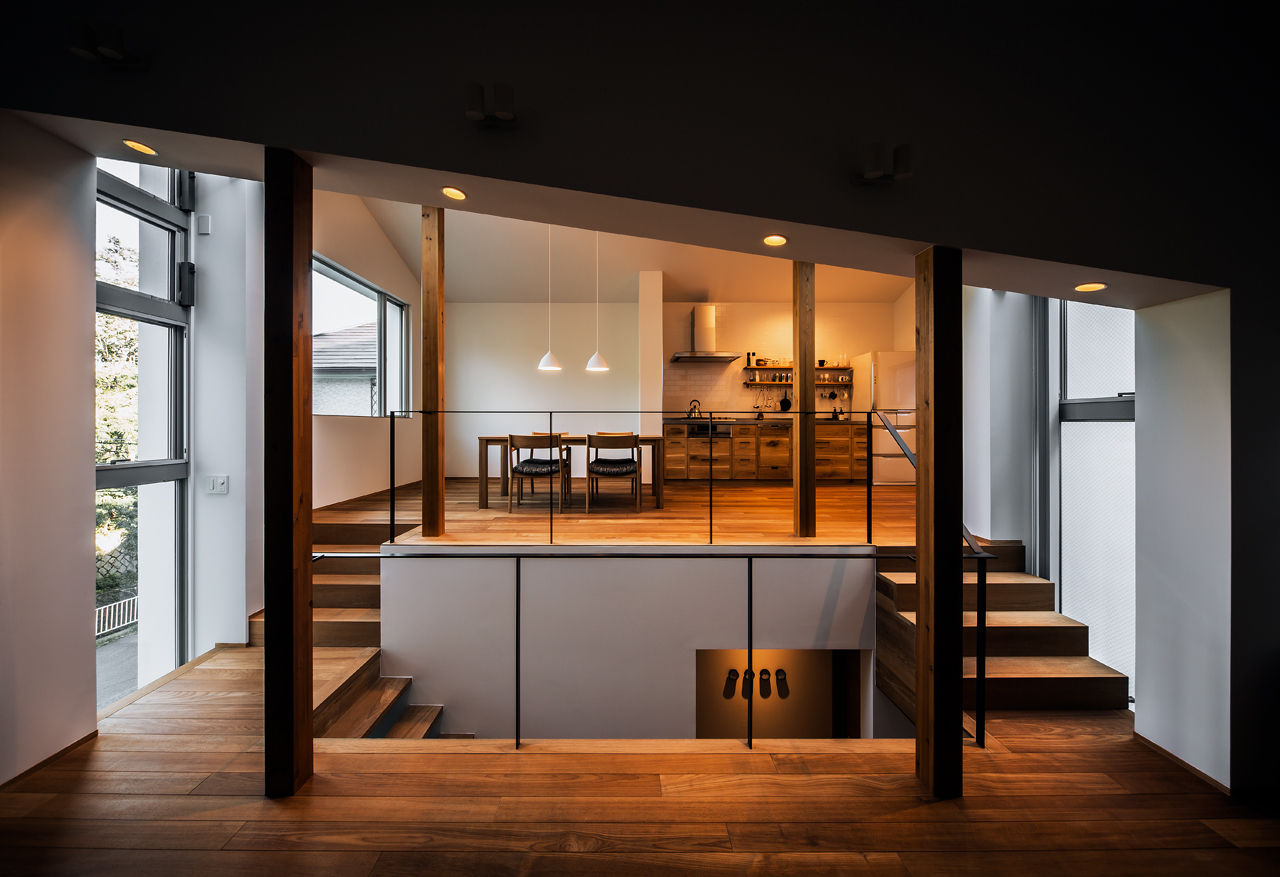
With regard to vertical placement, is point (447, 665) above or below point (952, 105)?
below

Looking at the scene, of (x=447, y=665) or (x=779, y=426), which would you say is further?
(x=779, y=426)

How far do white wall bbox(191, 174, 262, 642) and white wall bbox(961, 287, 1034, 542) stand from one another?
15.3 ft

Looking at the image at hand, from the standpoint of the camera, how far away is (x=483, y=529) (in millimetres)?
4809

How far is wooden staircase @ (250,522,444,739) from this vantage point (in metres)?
3.32

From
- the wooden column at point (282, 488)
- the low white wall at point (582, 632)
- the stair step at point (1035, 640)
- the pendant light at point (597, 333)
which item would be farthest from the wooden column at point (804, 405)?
the wooden column at point (282, 488)

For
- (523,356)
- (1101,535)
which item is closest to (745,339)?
(523,356)

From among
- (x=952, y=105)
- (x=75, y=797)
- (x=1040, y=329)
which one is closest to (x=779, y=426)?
(x=1040, y=329)

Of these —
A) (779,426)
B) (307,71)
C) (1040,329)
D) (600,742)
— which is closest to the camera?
(307,71)

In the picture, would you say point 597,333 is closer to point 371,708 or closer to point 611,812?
point 371,708

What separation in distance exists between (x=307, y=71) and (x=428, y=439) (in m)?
2.81

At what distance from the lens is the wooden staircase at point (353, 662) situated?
10.9 feet

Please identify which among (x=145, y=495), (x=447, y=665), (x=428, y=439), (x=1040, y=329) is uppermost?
(x=1040, y=329)

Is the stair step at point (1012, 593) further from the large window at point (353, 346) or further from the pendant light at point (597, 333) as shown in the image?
the large window at point (353, 346)

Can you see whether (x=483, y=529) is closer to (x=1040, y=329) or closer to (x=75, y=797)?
(x=75, y=797)
